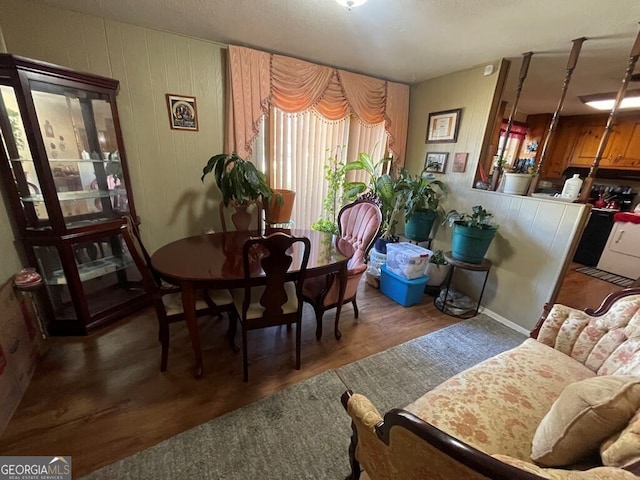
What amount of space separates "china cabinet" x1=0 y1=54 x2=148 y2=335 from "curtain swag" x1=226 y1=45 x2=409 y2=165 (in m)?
0.96

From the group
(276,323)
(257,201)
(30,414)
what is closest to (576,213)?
(276,323)

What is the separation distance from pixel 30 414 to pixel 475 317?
3.30m

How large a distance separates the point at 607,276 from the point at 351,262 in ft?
13.1

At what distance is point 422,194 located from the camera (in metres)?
2.80

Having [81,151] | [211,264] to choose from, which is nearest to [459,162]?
[211,264]

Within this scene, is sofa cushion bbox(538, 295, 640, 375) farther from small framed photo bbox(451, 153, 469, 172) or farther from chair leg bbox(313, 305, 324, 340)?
small framed photo bbox(451, 153, 469, 172)

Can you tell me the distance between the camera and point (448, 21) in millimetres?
1780

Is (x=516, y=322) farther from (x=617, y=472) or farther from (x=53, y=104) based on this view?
(x=53, y=104)

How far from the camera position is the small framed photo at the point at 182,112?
230 centimetres

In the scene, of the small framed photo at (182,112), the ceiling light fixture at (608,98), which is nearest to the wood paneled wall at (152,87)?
the small framed photo at (182,112)

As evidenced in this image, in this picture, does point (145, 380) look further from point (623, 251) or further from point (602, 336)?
point (623, 251)

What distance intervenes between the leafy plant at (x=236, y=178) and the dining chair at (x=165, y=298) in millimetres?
843

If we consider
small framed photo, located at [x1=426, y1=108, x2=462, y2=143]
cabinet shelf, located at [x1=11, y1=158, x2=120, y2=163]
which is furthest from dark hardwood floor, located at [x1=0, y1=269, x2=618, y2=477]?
small framed photo, located at [x1=426, y1=108, x2=462, y2=143]

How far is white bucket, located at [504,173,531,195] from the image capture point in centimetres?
228
